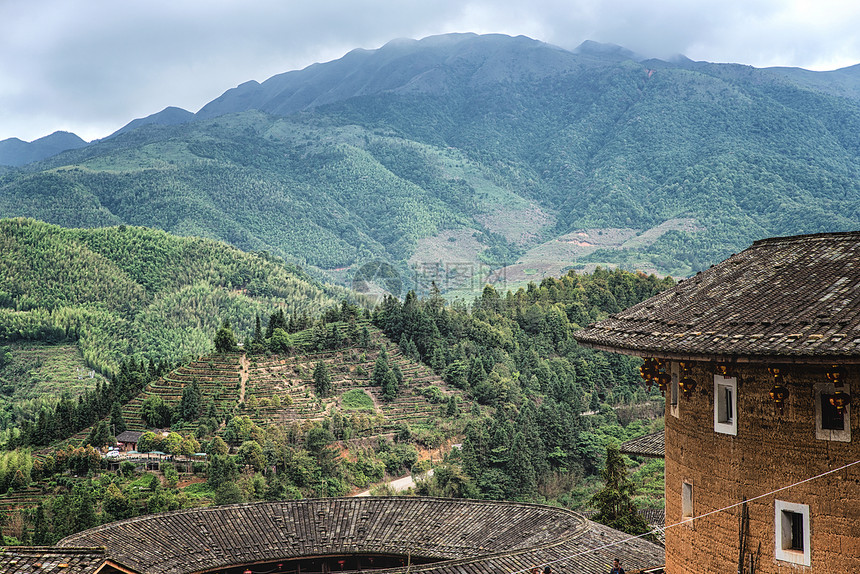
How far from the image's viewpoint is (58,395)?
261 feet

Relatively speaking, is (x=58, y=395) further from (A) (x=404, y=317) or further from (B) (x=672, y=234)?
(B) (x=672, y=234)

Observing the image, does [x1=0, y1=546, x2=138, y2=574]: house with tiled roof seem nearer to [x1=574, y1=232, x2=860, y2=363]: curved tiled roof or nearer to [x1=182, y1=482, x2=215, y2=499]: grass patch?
[x1=574, y1=232, x2=860, y2=363]: curved tiled roof

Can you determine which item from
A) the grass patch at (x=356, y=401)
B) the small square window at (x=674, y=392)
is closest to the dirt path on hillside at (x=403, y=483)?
the grass patch at (x=356, y=401)

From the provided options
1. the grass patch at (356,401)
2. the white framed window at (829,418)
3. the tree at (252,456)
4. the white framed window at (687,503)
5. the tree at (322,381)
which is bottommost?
the tree at (252,456)

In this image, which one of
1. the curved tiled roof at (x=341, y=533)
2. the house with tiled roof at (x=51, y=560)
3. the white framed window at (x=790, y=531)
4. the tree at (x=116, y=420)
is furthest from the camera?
the tree at (x=116, y=420)

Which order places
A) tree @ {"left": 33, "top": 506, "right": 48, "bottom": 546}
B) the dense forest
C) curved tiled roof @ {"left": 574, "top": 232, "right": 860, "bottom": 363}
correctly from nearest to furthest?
curved tiled roof @ {"left": 574, "top": 232, "right": 860, "bottom": 363} < tree @ {"left": 33, "top": 506, "right": 48, "bottom": 546} < the dense forest

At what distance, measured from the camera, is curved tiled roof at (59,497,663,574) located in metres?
27.2

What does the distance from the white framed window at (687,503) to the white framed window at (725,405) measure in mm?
950

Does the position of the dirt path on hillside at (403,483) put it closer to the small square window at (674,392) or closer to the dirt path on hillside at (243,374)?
the dirt path on hillside at (243,374)

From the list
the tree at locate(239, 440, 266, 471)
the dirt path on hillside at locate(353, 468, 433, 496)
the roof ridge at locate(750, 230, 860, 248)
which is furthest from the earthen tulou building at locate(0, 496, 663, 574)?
the dirt path on hillside at locate(353, 468, 433, 496)

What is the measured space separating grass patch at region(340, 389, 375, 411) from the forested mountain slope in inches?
1256

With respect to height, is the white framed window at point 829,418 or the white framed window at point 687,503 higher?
the white framed window at point 829,418

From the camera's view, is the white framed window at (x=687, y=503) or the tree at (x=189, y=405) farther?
the tree at (x=189, y=405)

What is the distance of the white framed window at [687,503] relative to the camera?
1031cm
